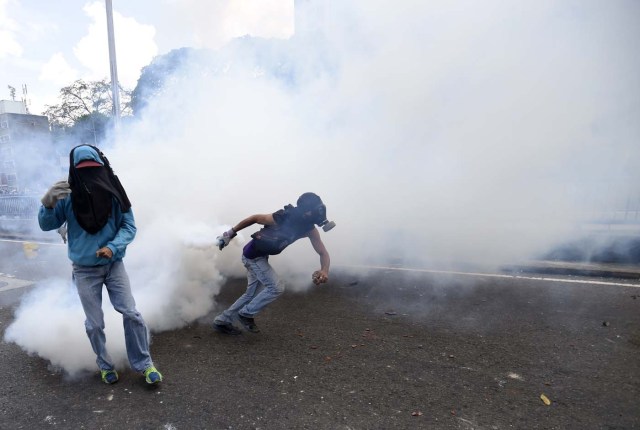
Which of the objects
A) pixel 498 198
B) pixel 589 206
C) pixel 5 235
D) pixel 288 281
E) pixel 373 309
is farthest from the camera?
pixel 5 235

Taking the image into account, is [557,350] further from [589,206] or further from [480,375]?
[589,206]

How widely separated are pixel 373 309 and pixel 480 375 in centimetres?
146

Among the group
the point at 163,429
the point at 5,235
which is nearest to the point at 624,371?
Answer: the point at 163,429

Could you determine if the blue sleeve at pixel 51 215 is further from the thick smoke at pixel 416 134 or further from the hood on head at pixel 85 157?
the thick smoke at pixel 416 134

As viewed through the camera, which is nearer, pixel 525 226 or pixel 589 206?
pixel 525 226

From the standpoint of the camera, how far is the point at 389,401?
2.64 metres

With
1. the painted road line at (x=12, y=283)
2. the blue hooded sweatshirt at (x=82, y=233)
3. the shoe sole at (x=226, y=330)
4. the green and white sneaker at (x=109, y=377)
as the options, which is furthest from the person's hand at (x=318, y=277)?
the painted road line at (x=12, y=283)

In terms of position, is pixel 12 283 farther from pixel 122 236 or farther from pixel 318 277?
pixel 318 277

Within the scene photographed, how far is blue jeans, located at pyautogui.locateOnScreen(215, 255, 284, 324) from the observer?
11.8 feet

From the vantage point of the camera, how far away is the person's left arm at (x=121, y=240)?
2.64 meters

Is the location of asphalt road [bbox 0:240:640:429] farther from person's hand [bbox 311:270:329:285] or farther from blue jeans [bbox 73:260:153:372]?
person's hand [bbox 311:270:329:285]

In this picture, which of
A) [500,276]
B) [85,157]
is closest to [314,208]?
[85,157]

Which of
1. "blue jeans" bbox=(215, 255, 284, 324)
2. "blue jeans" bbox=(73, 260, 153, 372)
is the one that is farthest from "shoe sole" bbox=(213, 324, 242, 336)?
"blue jeans" bbox=(73, 260, 153, 372)

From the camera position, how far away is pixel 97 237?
2713 millimetres
